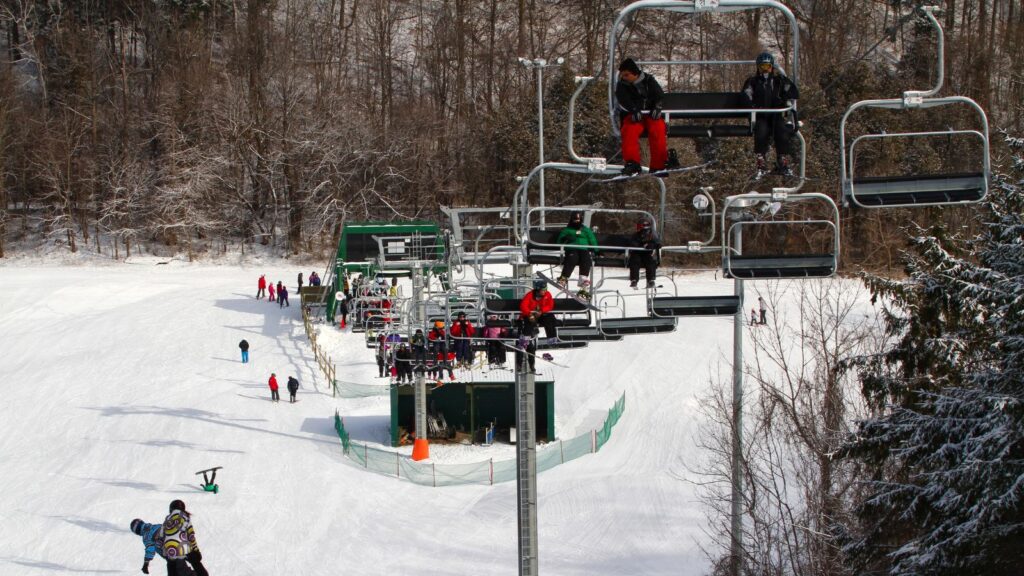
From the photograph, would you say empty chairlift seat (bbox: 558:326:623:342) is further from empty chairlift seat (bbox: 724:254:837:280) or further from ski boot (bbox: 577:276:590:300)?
empty chairlift seat (bbox: 724:254:837:280)

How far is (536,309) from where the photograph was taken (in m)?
13.1

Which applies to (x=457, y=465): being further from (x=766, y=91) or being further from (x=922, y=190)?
(x=922, y=190)

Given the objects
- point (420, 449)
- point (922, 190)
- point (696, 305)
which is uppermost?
point (922, 190)

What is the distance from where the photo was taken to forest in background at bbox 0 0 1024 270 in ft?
183

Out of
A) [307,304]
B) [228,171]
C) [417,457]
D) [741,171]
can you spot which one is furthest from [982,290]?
[228,171]

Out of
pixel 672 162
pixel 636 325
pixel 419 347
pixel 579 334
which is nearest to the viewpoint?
pixel 672 162

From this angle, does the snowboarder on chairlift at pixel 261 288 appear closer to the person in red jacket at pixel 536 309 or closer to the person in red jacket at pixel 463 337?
the person in red jacket at pixel 463 337

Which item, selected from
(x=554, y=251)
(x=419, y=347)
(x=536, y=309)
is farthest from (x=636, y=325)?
(x=419, y=347)

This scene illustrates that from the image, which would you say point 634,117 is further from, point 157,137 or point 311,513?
point 157,137

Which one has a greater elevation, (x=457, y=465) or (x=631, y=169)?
(x=631, y=169)

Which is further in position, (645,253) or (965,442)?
(965,442)

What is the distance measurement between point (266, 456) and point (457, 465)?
4.58 meters

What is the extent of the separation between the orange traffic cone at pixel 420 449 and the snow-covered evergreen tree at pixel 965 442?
43.8 feet

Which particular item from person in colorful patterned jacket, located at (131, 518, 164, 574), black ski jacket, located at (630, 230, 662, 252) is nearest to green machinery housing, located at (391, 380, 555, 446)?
person in colorful patterned jacket, located at (131, 518, 164, 574)
